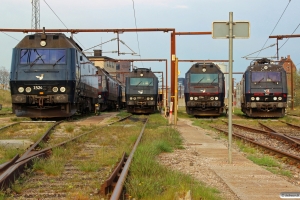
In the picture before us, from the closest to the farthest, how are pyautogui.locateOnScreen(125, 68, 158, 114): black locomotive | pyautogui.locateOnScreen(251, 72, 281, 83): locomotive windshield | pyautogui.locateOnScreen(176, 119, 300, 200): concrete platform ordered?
1. pyautogui.locateOnScreen(176, 119, 300, 200): concrete platform
2. pyautogui.locateOnScreen(251, 72, 281, 83): locomotive windshield
3. pyautogui.locateOnScreen(125, 68, 158, 114): black locomotive

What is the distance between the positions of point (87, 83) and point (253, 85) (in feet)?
33.8

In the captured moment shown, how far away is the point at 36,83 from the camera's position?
1811 cm

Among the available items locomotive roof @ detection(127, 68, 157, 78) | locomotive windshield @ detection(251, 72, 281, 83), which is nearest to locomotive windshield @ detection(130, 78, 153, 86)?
locomotive roof @ detection(127, 68, 157, 78)

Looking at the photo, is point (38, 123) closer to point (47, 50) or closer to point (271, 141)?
point (47, 50)

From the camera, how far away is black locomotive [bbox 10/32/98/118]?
59.2 feet

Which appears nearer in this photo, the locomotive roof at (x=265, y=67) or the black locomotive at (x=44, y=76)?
the black locomotive at (x=44, y=76)

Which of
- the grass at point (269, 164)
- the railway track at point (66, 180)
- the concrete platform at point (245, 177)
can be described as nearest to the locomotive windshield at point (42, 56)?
the concrete platform at point (245, 177)

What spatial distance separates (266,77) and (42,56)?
1401 centimetres

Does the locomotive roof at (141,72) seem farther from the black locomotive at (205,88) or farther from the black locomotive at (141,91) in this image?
the black locomotive at (205,88)

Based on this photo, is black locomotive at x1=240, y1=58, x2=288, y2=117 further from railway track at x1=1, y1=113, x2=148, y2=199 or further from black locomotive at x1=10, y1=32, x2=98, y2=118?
railway track at x1=1, y1=113, x2=148, y2=199

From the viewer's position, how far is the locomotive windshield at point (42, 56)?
1845 centimetres

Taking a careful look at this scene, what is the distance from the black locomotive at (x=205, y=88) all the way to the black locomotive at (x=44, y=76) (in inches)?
387

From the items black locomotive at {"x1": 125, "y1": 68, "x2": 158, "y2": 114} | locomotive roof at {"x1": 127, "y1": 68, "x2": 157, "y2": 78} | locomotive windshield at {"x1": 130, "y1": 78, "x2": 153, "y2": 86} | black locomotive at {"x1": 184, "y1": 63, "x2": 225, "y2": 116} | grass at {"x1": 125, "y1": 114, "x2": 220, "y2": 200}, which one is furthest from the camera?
locomotive roof at {"x1": 127, "y1": 68, "x2": 157, "y2": 78}

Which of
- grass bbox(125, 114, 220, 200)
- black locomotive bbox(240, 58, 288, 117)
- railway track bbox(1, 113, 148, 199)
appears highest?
black locomotive bbox(240, 58, 288, 117)
